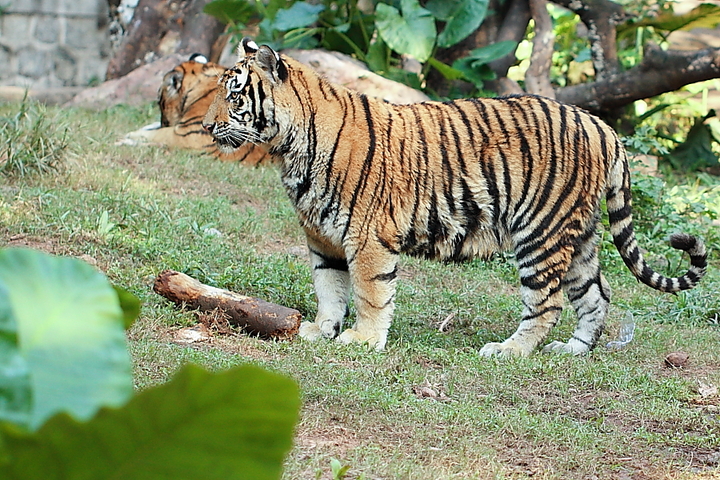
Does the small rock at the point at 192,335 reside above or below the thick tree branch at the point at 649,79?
below

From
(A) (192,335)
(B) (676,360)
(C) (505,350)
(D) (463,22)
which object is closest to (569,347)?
(C) (505,350)

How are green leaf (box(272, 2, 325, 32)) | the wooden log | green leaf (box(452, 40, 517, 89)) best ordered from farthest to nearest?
A: green leaf (box(272, 2, 325, 32)) → green leaf (box(452, 40, 517, 89)) → the wooden log

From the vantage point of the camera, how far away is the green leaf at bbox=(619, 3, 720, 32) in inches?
436

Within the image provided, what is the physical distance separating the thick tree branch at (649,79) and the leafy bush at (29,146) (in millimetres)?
6806

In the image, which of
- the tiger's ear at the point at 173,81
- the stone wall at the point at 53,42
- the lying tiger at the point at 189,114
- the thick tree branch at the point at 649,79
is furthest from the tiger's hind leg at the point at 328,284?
the stone wall at the point at 53,42

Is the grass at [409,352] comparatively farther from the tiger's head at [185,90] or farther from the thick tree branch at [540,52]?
the thick tree branch at [540,52]

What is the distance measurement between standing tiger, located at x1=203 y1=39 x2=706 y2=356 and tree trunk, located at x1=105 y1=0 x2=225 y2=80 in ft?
25.7

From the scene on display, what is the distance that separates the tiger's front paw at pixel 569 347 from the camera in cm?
529

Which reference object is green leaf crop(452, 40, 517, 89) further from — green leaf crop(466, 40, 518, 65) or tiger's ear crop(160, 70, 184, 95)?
tiger's ear crop(160, 70, 184, 95)

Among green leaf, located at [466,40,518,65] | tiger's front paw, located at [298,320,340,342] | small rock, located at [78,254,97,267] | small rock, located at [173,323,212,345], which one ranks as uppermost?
green leaf, located at [466,40,518,65]

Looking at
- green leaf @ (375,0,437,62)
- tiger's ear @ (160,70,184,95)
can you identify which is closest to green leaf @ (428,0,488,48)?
green leaf @ (375,0,437,62)

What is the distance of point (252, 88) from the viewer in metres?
5.13

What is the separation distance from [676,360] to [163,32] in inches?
398

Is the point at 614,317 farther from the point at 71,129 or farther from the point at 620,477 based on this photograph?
the point at 71,129
